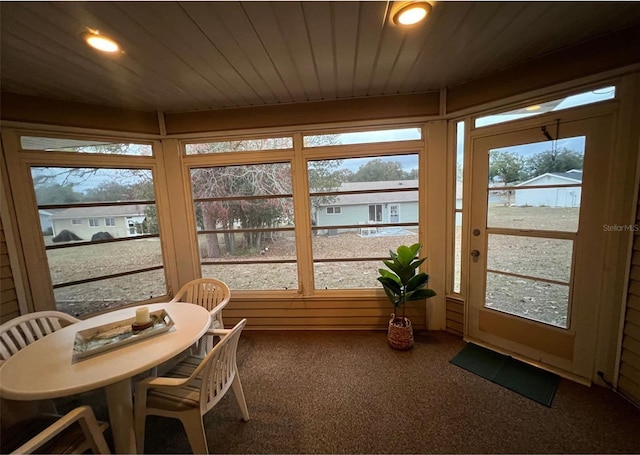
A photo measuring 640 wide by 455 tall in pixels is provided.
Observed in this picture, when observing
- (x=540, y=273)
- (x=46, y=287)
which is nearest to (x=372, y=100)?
(x=540, y=273)

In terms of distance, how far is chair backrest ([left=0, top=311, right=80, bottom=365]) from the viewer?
5.23 ft

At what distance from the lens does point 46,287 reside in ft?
7.39

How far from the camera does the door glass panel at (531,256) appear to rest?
6.49ft

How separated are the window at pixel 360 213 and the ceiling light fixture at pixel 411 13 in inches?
51.1

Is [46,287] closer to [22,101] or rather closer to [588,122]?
[22,101]

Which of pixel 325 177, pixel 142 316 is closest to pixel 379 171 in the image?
pixel 325 177

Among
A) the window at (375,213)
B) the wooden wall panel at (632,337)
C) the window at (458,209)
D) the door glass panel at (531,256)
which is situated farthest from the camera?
the window at (375,213)

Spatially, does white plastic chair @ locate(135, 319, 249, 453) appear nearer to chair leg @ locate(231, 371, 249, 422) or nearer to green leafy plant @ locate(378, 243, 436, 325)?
chair leg @ locate(231, 371, 249, 422)

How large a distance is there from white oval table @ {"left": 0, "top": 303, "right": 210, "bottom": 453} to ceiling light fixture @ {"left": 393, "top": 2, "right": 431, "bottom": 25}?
215cm

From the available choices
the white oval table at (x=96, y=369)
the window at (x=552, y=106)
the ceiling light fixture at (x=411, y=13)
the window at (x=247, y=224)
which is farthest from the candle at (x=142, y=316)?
the window at (x=552, y=106)

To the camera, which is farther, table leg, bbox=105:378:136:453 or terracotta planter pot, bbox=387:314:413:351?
terracotta planter pot, bbox=387:314:413:351

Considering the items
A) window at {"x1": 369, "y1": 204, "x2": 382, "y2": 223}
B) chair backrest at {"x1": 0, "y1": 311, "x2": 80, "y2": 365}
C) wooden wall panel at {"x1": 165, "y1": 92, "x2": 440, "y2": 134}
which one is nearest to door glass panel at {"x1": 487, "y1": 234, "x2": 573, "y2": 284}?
window at {"x1": 369, "y1": 204, "x2": 382, "y2": 223}

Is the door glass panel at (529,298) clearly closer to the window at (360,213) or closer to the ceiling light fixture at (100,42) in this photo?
the window at (360,213)

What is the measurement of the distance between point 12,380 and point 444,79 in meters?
3.40
